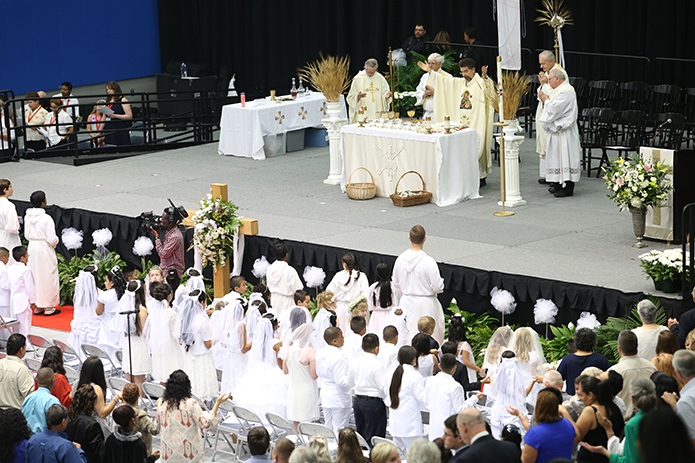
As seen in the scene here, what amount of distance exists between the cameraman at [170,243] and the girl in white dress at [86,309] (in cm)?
99

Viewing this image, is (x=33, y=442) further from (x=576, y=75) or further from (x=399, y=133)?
(x=576, y=75)

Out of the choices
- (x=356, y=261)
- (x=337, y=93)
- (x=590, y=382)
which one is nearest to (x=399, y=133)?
(x=337, y=93)

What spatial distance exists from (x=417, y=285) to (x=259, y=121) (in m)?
8.33

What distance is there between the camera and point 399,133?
14.4 meters

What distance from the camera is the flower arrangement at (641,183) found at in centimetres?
1113

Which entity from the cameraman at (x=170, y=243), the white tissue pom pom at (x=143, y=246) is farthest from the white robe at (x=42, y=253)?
the cameraman at (x=170, y=243)

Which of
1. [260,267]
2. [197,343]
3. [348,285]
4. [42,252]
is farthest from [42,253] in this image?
[348,285]

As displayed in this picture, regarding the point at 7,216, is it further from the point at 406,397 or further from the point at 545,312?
the point at 406,397

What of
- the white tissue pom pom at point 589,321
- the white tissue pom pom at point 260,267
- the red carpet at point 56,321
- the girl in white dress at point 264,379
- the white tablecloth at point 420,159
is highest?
the white tablecloth at point 420,159

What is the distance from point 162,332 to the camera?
974 cm

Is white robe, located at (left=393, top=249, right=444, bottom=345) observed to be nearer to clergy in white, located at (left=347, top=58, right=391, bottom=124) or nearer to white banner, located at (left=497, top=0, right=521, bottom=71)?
white banner, located at (left=497, top=0, right=521, bottom=71)

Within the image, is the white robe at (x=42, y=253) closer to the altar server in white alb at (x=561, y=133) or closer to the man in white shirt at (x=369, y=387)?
the man in white shirt at (x=369, y=387)

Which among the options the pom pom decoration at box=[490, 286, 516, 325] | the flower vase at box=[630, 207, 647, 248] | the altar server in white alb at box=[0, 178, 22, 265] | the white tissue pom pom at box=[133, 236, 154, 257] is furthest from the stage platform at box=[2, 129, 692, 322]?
the altar server in white alb at box=[0, 178, 22, 265]

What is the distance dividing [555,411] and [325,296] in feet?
12.0
